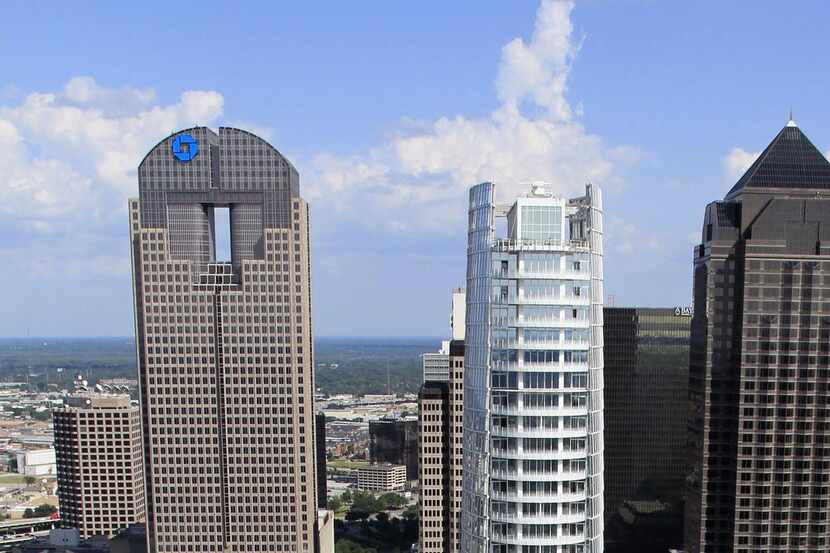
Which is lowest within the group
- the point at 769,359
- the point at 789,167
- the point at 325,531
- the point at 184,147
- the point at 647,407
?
the point at 325,531

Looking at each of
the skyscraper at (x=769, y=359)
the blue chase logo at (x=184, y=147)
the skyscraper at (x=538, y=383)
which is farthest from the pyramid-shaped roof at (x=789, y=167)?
the blue chase logo at (x=184, y=147)

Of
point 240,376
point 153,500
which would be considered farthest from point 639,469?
point 153,500

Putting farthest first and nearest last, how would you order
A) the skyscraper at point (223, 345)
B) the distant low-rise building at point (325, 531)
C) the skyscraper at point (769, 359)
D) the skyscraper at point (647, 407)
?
the skyscraper at point (647, 407), the distant low-rise building at point (325, 531), the skyscraper at point (223, 345), the skyscraper at point (769, 359)

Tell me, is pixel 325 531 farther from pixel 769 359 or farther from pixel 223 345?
pixel 769 359

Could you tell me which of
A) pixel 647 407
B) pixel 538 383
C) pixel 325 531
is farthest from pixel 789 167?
pixel 325 531

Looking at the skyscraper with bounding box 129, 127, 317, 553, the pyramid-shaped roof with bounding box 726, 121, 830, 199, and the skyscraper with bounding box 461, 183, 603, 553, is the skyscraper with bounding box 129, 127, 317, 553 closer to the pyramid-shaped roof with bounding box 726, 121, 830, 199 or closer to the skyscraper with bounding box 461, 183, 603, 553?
the skyscraper with bounding box 461, 183, 603, 553

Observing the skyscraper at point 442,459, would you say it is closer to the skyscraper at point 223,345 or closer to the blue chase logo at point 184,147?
the skyscraper at point 223,345
